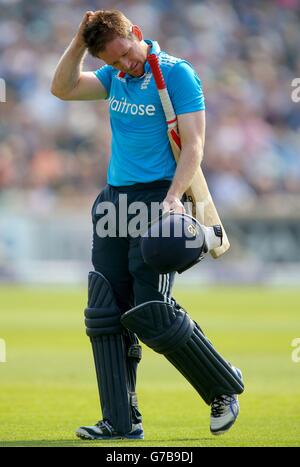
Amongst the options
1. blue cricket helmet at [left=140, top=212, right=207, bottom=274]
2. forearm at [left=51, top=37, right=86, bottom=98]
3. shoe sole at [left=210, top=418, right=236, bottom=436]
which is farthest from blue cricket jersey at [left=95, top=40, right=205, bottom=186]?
shoe sole at [left=210, top=418, right=236, bottom=436]

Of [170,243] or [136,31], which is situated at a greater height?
[136,31]

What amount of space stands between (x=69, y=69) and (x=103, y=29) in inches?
20.1

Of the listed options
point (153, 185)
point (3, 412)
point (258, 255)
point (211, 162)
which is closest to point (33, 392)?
point (3, 412)

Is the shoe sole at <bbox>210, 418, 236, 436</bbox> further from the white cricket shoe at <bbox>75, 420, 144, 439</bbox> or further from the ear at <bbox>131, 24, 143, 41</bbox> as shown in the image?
the ear at <bbox>131, 24, 143, 41</bbox>

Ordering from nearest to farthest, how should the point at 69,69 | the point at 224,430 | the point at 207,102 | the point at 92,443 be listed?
the point at 92,443 → the point at 224,430 → the point at 69,69 → the point at 207,102

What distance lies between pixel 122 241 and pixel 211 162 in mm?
16808

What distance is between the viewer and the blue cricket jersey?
5.89 metres

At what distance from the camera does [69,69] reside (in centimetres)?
617

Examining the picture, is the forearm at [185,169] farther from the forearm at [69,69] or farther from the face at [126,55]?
the forearm at [69,69]

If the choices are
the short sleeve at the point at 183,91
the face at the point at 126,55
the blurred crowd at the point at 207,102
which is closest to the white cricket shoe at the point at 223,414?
the short sleeve at the point at 183,91

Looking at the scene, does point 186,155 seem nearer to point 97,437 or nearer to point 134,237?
point 134,237

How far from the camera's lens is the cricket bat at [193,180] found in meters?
5.87

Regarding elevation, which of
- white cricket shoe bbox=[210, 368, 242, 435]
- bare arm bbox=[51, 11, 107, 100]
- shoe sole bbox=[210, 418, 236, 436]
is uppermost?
bare arm bbox=[51, 11, 107, 100]

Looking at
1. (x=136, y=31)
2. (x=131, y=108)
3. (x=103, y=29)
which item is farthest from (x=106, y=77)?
(x=103, y=29)
